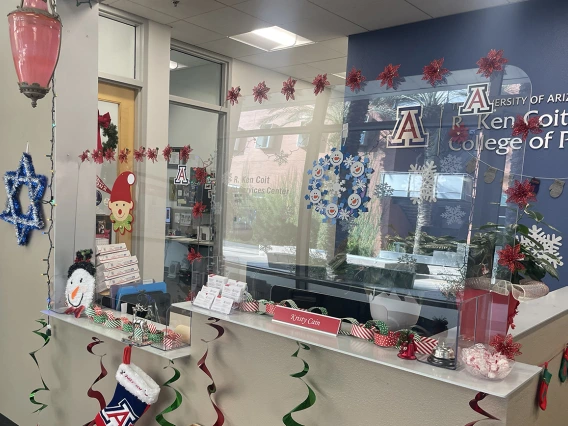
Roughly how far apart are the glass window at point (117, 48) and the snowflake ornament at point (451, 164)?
3.94m

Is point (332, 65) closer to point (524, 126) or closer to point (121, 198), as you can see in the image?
point (121, 198)

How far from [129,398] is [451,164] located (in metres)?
1.55

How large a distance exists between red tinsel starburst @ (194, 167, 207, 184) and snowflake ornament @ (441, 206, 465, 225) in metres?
1.21

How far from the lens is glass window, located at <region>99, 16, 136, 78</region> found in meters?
4.68

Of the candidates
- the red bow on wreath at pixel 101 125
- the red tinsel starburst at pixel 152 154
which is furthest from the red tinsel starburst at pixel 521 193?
the red bow on wreath at pixel 101 125

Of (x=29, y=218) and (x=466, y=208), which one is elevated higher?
(x=466, y=208)

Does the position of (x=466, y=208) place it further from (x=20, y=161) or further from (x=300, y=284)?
(x=20, y=161)

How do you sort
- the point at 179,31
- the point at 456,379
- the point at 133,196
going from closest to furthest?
the point at 456,379
the point at 133,196
the point at 179,31

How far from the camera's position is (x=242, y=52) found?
581 cm

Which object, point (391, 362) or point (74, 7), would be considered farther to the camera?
point (74, 7)

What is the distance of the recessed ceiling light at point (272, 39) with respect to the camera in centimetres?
508

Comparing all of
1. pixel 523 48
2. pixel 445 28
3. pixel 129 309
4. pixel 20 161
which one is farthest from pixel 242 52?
pixel 129 309

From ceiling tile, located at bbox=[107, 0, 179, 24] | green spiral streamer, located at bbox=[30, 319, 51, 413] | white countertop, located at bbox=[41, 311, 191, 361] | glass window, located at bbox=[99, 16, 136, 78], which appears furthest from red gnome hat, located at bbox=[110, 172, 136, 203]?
ceiling tile, located at bbox=[107, 0, 179, 24]

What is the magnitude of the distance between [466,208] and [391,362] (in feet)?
1.69
